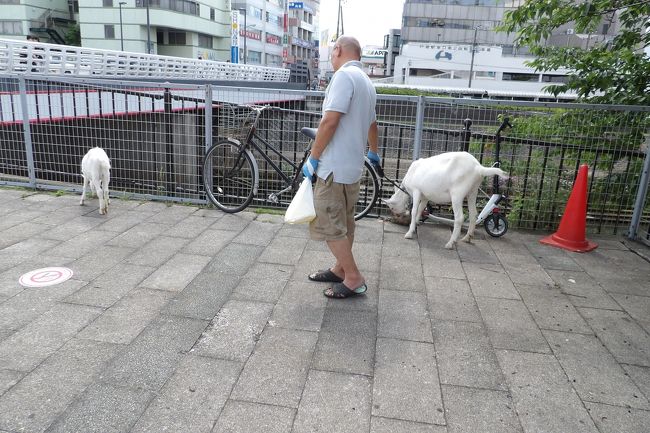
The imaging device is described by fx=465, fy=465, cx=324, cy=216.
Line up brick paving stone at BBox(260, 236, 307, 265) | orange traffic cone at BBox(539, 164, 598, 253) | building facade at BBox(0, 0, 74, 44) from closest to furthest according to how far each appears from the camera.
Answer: brick paving stone at BBox(260, 236, 307, 265)
orange traffic cone at BBox(539, 164, 598, 253)
building facade at BBox(0, 0, 74, 44)

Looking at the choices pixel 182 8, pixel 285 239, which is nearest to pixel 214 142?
pixel 285 239

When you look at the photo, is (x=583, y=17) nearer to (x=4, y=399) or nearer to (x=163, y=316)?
(x=163, y=316)

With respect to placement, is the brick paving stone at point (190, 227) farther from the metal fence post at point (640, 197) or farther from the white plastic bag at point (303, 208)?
the metal fence post at point (640, 197)

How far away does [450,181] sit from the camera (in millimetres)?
4715

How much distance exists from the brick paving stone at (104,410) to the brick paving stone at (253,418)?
42 cm

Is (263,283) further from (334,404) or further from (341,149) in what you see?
(334,404)

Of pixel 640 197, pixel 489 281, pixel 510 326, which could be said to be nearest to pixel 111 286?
pixel 510 326

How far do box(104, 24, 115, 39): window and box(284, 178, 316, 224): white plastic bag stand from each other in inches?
2080

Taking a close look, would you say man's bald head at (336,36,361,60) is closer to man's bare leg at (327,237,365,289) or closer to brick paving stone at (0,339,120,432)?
man's bare leg at (327,237,365,289)

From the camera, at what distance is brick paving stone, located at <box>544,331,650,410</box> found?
255 cm

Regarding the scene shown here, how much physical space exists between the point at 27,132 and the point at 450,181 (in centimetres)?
558

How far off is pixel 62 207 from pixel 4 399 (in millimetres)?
3855

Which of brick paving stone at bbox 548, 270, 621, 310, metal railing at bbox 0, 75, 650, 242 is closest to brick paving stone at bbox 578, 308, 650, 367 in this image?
brick paving stone at bbox 548, 270, 621, 310

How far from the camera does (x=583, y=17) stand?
543 cm
